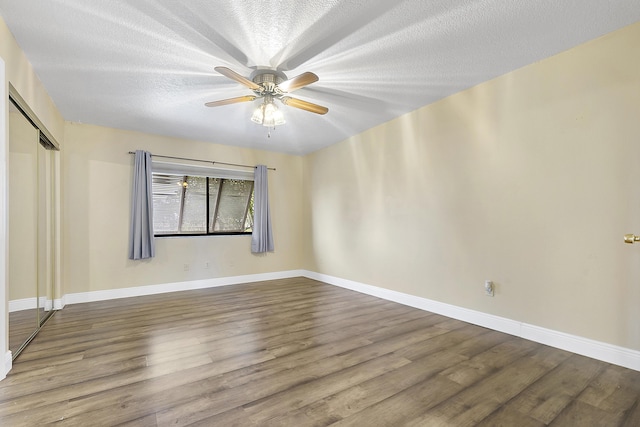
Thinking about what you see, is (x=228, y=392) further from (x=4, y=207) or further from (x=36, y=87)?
(x=36, y=87)

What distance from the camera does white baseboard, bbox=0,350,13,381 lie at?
6.62 feet

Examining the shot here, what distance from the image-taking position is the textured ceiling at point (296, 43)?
1.95 meters

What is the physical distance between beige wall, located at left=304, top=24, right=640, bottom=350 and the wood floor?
0.44 meters

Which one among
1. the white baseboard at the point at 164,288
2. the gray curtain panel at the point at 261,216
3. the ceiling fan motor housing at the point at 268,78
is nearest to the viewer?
the ceiling fan motor housing at the point at 268,78

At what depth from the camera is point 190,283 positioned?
4.80 meters

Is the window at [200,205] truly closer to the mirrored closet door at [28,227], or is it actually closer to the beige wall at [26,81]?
the mirrored closet door at [28,227]

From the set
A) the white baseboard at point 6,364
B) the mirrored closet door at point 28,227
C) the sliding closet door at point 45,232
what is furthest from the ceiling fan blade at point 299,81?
the white baseboard at point 6,364

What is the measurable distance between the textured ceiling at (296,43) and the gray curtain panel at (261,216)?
6.84 feet

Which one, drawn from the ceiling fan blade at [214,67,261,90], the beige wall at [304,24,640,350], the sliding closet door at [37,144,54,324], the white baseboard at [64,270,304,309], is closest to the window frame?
the white baseboard at [64,270,304,309]


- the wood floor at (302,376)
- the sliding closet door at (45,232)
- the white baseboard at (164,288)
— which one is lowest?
the wood floor at (302,376)

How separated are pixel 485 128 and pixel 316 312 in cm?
272

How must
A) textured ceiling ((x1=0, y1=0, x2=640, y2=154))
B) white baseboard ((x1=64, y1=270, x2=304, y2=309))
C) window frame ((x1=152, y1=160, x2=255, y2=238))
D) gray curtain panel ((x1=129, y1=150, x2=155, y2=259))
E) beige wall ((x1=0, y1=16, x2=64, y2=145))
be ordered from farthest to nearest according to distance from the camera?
1. window frame ((x1=152, y1=160, x2=255, y2=238))
2. gray curtain panel ((x1=129, y1=150, x2=155, y2=259))
3. white baseboard ((x1=64, y1=270, x2=304, y2=309))
4. beige wall ((x1=0, y1=16, x2=64, y2=145))
5. textured ceiling ((x1=0, y1=0, x2=640, y2=154))

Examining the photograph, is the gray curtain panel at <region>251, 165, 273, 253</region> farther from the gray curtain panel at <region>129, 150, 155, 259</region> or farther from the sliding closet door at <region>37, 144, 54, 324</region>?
the sliding closet door at <region>37, 144, 54, 324</region>

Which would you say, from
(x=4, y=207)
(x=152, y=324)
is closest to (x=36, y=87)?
(x=4, y=207)
